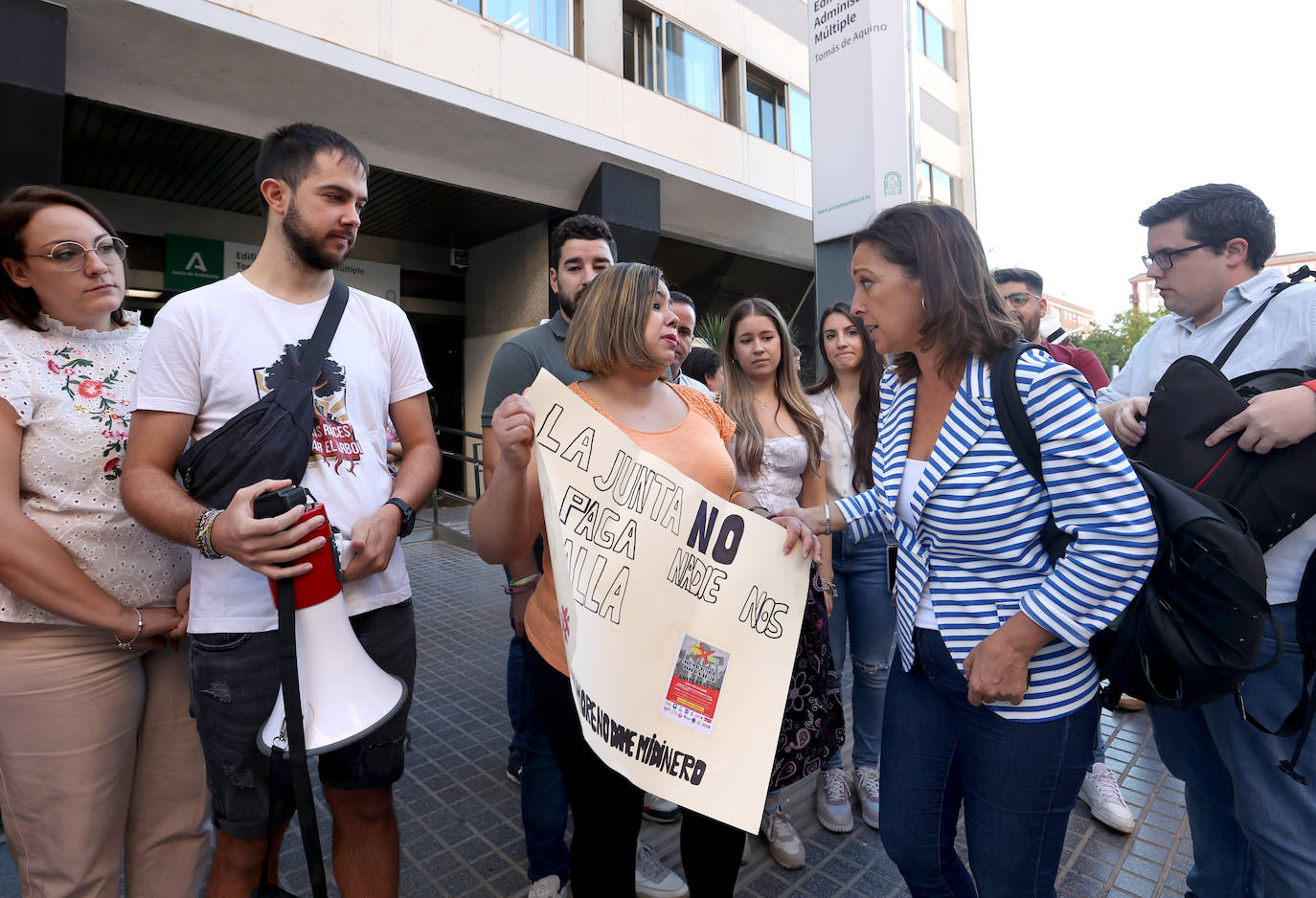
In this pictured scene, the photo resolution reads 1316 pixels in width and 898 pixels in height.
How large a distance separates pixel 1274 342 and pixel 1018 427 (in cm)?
113

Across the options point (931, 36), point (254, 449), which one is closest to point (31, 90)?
point (254, 449)

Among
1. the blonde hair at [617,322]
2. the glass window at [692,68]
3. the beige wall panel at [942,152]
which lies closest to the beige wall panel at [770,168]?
the glass window at [692,68]

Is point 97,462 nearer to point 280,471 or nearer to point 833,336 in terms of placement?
point 280,471

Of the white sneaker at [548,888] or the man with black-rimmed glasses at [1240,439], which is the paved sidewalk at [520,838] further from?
the man with black-rimmed glasses at [1240,439]

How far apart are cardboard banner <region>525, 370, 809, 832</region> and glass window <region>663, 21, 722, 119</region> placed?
429 inches

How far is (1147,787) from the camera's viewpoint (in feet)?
10.8

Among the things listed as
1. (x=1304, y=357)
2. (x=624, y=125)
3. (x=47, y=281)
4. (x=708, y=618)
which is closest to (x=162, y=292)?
(x=624, y=125)

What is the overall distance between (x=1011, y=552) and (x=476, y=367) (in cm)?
1154

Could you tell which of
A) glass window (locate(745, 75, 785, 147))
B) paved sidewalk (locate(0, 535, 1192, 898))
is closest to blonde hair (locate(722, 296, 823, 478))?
paved sidewalk (locate(0, 535, 1192, 898))

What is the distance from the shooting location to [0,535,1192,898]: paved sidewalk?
2592 mm

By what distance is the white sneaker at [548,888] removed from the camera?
244 centimetres

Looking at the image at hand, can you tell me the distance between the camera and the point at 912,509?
1699mm

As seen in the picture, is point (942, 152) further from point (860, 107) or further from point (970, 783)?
point (970, 783)

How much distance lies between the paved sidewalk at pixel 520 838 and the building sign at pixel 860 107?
4.88m
